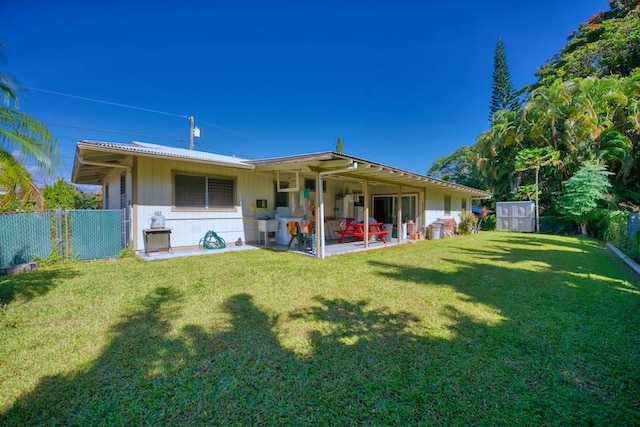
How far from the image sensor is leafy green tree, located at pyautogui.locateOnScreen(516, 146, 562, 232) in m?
17.9

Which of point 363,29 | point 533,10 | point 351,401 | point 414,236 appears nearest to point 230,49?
point 363,29

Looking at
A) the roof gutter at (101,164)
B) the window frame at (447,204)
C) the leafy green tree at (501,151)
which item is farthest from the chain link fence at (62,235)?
the leafy green tree at (501,151)

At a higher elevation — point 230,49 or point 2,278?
point 230,49

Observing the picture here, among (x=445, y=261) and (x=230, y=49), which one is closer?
(x=445, y=261)

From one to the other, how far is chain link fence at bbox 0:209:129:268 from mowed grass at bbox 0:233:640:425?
4.65 ft

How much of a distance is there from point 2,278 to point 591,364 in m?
8.78

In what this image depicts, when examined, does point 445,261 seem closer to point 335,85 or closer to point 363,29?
point 363,29

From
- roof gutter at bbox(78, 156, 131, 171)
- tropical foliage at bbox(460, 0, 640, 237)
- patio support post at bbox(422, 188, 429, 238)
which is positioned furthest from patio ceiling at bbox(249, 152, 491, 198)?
tropical foliage at bbox(460, 0, 640, 237)

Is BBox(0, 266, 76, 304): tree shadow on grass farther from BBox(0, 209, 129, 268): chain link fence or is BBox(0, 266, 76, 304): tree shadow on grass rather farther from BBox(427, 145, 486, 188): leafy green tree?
BBox(427, 145, 486, 188): leafy green tree

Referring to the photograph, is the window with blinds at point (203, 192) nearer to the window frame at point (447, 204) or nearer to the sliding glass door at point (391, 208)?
the sliding glass door at point (391, 208)

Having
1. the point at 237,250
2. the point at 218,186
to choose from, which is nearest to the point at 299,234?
the point at 237,250

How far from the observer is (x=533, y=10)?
1198 centimetres

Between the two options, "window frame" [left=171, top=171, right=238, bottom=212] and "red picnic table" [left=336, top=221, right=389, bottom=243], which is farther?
"red picnic table" [left=336, top=221, right=389, bottom=243]

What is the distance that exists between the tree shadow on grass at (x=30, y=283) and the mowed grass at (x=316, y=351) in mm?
46
